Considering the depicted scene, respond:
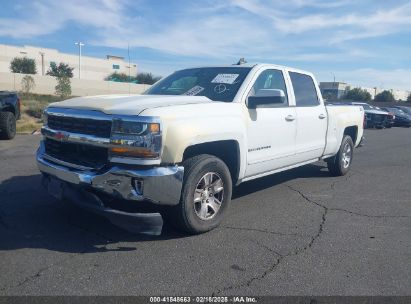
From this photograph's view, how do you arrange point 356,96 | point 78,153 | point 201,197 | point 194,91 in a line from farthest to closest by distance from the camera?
point 356,96, point 194,91, point 201,197, point 78,153

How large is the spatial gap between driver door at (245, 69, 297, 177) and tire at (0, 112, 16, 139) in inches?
344

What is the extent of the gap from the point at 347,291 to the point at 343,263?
1.95ft

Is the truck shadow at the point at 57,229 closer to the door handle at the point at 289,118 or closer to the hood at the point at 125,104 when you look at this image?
the hood at the point at 125,104

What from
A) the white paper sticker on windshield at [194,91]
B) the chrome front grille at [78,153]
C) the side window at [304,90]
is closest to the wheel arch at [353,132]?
the side window at [304,90]

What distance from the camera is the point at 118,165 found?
13.4ft

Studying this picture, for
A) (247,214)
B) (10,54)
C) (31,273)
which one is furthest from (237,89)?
(10,54)

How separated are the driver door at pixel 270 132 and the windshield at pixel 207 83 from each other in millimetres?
255

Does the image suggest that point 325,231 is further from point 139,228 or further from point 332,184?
point 332,184

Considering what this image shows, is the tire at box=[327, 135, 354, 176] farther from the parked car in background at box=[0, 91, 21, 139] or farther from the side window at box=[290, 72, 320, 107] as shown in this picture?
the parked car in background at box=[0, 91, 21, 139]

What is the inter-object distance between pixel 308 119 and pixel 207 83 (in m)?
1.84

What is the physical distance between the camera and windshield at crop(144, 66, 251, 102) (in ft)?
17.6

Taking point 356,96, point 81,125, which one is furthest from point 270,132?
point 356,96

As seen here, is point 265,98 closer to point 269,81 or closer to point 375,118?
point 269,81

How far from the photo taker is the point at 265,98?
202 inches
